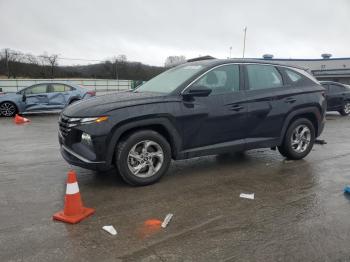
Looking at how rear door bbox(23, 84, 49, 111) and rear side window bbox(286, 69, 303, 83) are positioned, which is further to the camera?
rear door bbox(23, 84, 49, 111)

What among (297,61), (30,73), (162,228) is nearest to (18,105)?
(162,228)

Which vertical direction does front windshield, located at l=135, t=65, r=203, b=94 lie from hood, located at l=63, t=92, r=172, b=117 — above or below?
above

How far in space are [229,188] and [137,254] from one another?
7.00 ft

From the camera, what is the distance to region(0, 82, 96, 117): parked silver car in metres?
14.0

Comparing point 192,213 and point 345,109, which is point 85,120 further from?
point 345,109

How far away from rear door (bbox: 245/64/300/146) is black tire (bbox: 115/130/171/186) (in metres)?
1.57

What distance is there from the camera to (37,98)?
14.3 meters

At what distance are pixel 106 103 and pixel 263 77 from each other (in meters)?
2.79

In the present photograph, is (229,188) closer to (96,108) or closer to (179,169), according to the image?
(179,169)

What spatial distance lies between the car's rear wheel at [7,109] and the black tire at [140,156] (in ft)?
36.2

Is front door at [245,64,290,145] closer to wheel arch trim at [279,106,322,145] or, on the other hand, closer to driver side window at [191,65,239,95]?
wheel arch trim at [279,106,322,145]

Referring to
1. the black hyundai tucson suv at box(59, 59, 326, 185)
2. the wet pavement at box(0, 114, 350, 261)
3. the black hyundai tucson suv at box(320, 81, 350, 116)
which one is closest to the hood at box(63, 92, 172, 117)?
the black hyundai tucson suv at box(59, 59, 326, 185)

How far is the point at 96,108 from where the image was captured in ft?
15.1

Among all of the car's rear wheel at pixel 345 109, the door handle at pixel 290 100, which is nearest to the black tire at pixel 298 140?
the door handle at pixel 290 100
